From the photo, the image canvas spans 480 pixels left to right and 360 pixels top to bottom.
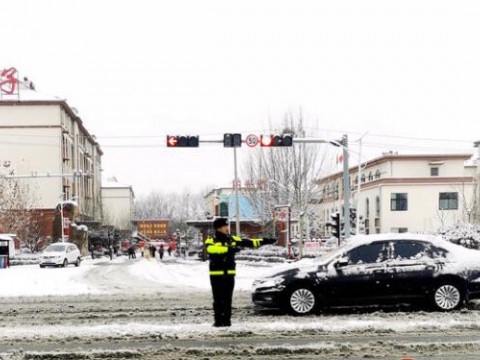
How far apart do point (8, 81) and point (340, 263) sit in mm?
55973

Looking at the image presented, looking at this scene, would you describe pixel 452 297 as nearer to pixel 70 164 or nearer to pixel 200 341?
pixel 200 341

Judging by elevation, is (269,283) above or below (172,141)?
below

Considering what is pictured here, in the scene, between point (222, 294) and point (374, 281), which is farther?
point (374, 281)

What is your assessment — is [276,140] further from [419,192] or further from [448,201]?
[448,201]

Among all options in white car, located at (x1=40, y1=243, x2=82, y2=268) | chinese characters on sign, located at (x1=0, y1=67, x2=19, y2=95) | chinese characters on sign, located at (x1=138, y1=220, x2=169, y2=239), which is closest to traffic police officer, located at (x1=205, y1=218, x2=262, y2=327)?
white car, located at (x1=40, y1=243, x2=82, y2=268)

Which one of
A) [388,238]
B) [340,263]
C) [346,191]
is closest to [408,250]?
[388,238]

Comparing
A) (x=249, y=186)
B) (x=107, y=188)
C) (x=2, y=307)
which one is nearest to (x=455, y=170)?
(x=249, y=186)

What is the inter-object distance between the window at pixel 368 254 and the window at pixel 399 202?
4815cm

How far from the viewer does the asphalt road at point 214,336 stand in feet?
26.4

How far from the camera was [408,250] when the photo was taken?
38.5ft

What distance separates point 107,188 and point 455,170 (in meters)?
86.0

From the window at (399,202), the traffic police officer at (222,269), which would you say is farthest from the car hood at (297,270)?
the window at (399,202)

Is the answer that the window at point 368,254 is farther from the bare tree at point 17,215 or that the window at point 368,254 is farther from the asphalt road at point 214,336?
the bare tree at point 17,215

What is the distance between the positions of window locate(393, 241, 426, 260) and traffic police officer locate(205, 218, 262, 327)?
3.30 m
